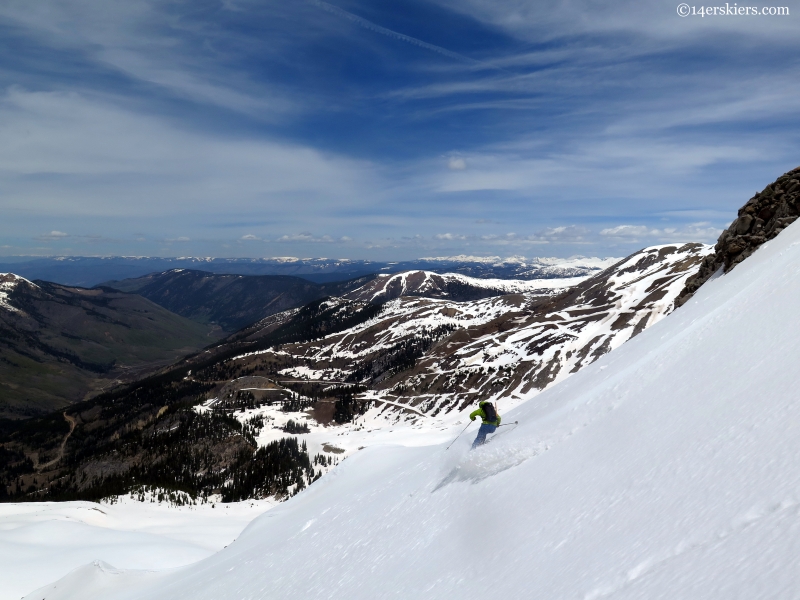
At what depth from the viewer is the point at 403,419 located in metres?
158

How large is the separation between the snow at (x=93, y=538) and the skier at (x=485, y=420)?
44.9 m

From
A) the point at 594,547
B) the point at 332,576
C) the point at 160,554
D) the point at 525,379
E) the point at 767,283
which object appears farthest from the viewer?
the point at 525,379

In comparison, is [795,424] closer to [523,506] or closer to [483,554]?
[523,506]

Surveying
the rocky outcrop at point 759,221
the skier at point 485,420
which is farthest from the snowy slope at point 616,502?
the rocky outcrop at point 759,221

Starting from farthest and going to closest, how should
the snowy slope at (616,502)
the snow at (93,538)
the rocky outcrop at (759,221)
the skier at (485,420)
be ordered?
1. the snow at (93,538)
2. the rocky outcrop at (759,221)
3. the skier at (485,420)
4. the snowy slope at (616,502)

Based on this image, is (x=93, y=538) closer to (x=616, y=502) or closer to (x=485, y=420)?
(x=485, y=420)

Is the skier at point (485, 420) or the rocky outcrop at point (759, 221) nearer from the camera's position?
the skier at point (485, 420)

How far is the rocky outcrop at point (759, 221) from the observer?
36.1m

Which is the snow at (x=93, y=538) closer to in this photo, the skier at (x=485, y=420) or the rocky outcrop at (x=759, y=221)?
the skier at (x=485, y=420)

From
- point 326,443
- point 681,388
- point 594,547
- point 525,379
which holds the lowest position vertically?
point 326,443

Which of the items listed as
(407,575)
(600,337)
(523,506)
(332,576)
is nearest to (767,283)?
(523,506)

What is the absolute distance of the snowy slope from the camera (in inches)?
279

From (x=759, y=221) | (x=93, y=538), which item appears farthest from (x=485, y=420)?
(x=93, y=538)

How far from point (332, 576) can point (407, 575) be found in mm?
5199
